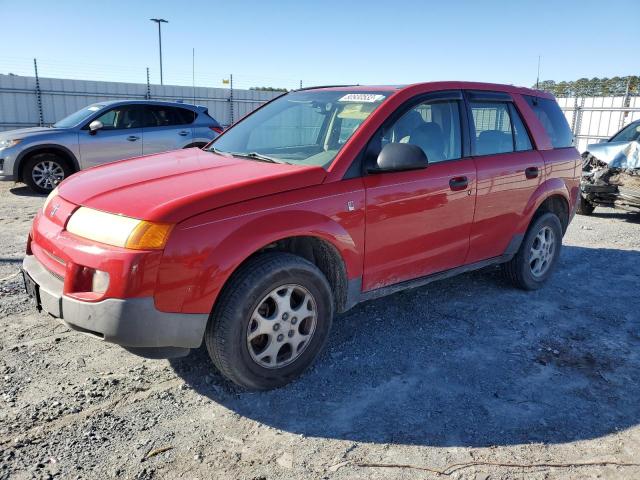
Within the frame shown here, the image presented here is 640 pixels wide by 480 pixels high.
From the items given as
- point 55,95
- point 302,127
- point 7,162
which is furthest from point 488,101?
point 55,95

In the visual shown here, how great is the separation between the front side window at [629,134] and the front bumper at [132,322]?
8.61 metres

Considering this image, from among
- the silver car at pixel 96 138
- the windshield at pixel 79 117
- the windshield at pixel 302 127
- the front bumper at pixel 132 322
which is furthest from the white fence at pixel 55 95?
the front bumper at pixel 132 322

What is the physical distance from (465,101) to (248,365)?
266 centimetres

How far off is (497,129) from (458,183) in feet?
3.08

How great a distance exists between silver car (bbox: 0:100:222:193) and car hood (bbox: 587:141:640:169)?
6.94 metres

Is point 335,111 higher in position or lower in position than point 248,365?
higher

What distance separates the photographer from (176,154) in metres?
4.01

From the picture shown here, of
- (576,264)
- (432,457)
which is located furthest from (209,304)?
(576,264)

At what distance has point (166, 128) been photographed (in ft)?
32.9

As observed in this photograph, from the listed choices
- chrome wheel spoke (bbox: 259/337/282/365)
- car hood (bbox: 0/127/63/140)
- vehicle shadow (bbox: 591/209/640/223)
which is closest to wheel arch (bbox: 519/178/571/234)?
chrome wheel spoke (bbox: 259/337/282/365)

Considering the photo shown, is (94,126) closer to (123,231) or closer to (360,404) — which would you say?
(123,231)

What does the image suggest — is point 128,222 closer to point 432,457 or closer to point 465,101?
point 432,457

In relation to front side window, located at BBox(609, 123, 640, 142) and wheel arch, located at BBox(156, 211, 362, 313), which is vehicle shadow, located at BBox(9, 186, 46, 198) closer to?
wheel arch, located at BBox(156, 211, 362, 313)

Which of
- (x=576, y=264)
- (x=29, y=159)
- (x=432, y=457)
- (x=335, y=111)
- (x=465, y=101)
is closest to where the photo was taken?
(x=432, y=457)
